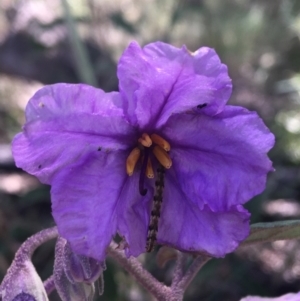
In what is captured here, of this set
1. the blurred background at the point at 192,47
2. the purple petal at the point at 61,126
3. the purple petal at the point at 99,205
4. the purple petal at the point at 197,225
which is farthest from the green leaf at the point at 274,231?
the blurred background at the point at 192,47

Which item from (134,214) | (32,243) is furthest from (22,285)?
(134,214)

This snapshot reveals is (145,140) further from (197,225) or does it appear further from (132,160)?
(197,225)

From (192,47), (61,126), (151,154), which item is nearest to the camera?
(61,126)

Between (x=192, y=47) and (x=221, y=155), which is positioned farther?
(x=192, y=47)

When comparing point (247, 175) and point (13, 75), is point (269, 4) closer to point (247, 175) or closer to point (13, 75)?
point (13, 75)

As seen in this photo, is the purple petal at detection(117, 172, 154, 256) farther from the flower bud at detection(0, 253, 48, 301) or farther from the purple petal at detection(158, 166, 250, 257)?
the flower bud at detection(0, 253, 48, 301)

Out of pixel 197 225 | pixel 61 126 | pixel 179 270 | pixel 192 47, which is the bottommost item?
pixel 192 47

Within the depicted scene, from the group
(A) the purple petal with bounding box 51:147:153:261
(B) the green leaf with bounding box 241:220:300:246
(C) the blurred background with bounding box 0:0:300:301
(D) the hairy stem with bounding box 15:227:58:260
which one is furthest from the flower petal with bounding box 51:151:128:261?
(C) the blurred background with bounding box 0:0:300:301
